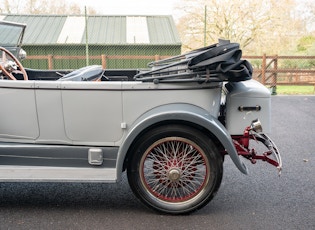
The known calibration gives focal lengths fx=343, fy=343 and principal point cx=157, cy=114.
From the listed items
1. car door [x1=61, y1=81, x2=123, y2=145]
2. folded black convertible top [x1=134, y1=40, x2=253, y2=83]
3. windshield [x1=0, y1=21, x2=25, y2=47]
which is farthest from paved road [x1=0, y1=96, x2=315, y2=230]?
windshield [x1=0, y1=21, x2=25, y2=47]

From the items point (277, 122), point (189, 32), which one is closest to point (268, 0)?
point (189, 32)

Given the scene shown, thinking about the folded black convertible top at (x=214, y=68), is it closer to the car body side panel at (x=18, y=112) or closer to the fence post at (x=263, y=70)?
the car body side panel at (x=18, y=112)

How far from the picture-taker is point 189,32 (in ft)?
63.4

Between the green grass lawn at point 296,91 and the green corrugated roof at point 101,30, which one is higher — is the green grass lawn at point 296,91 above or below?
below

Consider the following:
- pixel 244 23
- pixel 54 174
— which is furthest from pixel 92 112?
pixel 244 23

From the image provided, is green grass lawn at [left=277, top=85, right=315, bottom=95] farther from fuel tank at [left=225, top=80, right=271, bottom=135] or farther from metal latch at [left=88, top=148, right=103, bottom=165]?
metal latch at [left=88, top=148, right=103, bottom=165]

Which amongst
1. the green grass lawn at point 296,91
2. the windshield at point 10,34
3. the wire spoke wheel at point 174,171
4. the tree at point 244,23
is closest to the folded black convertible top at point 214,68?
the wire spoke wheel at point 174,171

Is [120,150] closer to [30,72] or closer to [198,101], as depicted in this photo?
[198,101]

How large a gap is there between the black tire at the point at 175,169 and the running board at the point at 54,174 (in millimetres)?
227

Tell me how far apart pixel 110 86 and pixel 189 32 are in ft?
56.1

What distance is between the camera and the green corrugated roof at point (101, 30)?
13891 millimetres

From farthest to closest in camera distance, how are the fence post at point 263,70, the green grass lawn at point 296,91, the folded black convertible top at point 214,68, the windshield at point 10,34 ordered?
the green grass lawn at point 296,91 < the fence post at point 263,70 < the windshield at point 10,34 < the folded black convertible top at point 214,68

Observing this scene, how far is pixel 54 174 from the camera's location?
2.99 m

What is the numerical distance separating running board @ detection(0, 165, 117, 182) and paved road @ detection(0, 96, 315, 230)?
339mm
